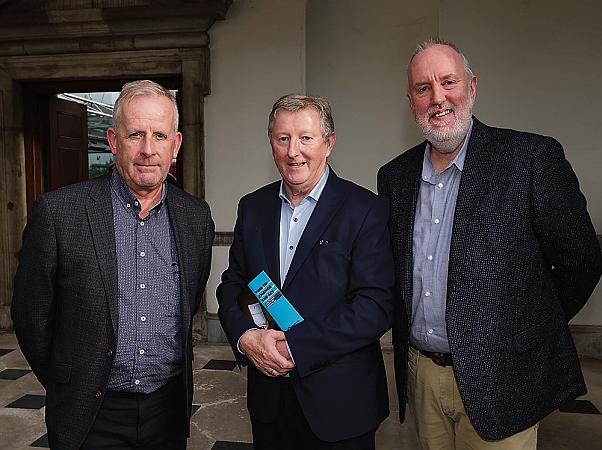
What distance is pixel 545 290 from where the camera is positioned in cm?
171

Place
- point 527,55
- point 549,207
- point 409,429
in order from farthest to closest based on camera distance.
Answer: point 527,55
point 409,429
point 549,207

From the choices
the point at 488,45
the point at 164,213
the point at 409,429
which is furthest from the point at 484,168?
the point at 488,45

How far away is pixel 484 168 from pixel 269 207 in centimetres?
68

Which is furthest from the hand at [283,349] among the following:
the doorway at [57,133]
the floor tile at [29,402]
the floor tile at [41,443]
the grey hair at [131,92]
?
the doorway at [57,133]

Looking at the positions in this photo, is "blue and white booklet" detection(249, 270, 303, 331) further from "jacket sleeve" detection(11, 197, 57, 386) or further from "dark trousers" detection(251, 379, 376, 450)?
"jacket sleeve" detection(11, 197, 57, 386)

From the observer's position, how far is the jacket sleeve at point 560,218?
→ 1625 mm

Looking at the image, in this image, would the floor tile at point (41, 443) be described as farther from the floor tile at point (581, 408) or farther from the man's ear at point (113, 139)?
the floor tile at point (581, 408)

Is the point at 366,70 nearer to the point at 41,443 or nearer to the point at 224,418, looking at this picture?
the point at 224,418

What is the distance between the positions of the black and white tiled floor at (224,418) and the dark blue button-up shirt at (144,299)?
157 cm

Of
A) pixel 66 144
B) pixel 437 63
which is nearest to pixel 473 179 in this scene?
pixel 437 63

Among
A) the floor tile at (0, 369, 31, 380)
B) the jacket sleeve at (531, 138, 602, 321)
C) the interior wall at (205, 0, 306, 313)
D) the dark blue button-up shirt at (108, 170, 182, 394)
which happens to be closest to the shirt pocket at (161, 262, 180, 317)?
the dark blue button-up shirt at (108, 170, 182, 394)

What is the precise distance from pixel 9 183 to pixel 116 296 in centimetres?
462

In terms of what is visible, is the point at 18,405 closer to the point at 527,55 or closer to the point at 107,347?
the point at 107,347

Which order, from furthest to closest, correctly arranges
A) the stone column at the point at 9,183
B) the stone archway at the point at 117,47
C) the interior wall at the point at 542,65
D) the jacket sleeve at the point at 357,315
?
the stone column at the point at 9,183 → the stone archway at the point at 117,47 → the interior wall at the point at 542,65 → the jacket sleeve at the point at 357,315
